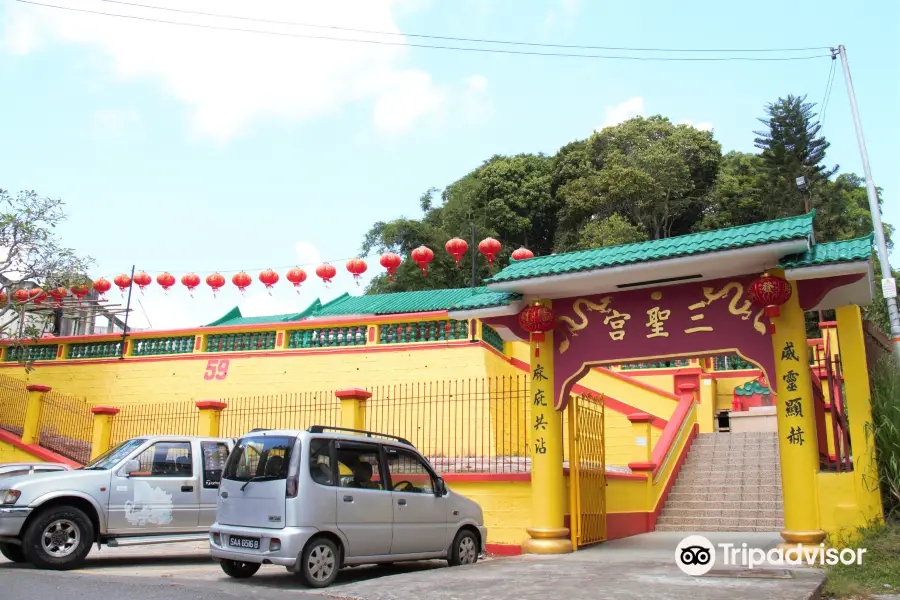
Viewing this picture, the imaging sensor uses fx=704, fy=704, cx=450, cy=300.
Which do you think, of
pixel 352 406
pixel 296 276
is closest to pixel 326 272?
pixel 296 276

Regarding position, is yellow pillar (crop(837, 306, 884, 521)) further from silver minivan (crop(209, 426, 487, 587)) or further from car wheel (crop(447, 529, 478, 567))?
silver minivan (crop(209, 426, 487, 587))

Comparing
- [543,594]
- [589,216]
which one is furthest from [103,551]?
[589,216]

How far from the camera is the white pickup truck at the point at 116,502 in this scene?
7.89 m

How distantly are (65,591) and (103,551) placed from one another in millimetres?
4338

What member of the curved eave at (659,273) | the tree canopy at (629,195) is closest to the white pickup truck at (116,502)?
the curved eave at (659,273)

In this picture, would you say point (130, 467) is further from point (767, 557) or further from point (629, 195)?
point (629, 195)

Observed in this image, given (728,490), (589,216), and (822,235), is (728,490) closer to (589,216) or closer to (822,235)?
(822,235)

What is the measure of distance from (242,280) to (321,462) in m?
17.2

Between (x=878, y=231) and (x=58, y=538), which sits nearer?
(x=58, y=538)

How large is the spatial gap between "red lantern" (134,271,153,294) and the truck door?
14.8 m

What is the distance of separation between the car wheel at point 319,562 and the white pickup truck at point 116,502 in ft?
9.81

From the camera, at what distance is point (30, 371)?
1942 cm

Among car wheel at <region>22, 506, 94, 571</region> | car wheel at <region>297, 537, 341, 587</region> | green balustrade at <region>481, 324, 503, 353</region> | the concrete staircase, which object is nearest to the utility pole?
the concrete staircase

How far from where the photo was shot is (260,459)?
7.46 meters
